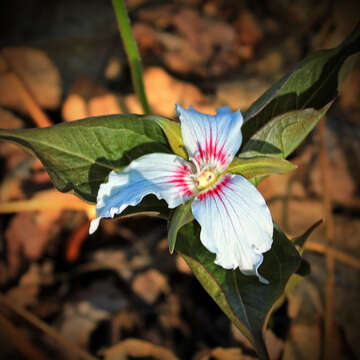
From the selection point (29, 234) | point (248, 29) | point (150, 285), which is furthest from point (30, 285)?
point (248, 29)

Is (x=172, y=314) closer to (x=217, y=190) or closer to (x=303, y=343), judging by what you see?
(x=303, y=343)

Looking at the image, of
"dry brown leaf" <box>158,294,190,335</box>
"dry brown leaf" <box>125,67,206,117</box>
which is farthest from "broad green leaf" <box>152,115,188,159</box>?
"dry brown leaf" <box>125,67,206,117</box>

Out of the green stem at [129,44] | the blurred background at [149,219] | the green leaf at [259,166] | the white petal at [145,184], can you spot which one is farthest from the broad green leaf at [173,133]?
the blurred background at [149,219]

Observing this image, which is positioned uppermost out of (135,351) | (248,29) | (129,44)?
(248,29)

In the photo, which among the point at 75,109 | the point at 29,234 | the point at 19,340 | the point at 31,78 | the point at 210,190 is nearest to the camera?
the point at 210,190

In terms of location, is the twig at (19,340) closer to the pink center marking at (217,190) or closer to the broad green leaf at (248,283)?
the broad green leaf at (248,283)
